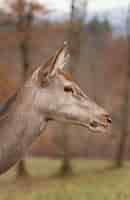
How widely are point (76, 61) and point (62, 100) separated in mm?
21708

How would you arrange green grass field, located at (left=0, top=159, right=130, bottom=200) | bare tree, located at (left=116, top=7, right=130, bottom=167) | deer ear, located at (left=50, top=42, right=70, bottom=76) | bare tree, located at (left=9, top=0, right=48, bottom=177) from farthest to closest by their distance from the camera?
bare tree, located at (left=116, top=7, right=130, bottom=167) → bare tree, located at (left=9, top=0, right=48, bottom=177) → green grass field, located at (left=0, top=159, right=130, bottom=200) → deer ear, located at (left=50, top=42, right=70, bottom=76)

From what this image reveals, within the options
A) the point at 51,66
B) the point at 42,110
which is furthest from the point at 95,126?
the point at 51,66

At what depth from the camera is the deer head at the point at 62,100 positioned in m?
6.28

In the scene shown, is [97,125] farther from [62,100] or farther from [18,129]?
[18,129]

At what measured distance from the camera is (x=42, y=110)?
6.27 meters

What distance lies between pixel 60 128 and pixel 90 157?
6.77 meters

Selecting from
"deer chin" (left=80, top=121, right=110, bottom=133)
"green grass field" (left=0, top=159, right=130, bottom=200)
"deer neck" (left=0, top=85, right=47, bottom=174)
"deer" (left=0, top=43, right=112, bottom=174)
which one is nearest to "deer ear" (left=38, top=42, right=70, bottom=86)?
"deer" (left=0, top=43, right=112, bottom=174)

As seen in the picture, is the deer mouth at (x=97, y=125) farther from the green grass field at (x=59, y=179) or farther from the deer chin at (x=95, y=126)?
the green grass field at (x=59, y=179)

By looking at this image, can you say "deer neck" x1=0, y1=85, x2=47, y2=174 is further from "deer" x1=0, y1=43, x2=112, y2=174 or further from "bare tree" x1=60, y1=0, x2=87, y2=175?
"bare tree" x1=60, y1=0, x2=87, y2=175

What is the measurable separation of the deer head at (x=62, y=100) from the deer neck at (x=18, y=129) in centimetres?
10

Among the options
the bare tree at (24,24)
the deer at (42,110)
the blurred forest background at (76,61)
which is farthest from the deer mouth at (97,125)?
the bare tree at (24,24)

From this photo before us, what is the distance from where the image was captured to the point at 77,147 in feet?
113

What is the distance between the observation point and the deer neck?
20.0 feet

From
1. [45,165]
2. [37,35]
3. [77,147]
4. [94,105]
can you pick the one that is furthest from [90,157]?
[94,105]
